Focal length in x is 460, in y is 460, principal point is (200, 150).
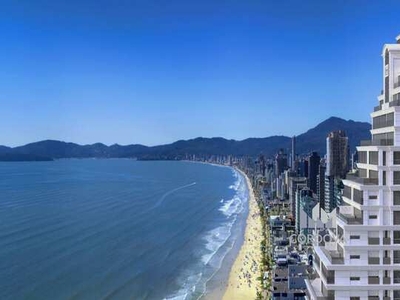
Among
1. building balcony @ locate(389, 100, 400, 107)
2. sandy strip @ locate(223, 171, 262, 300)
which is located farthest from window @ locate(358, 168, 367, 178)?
sandy strip @ locate(223, 171, 262, 300)

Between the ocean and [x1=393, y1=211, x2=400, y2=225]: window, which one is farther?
the ocean

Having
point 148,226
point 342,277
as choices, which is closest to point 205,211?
point 148,226

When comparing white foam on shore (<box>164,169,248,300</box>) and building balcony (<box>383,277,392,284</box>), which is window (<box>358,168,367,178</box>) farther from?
white foam on shore (<box>164,169,248,300</box>)

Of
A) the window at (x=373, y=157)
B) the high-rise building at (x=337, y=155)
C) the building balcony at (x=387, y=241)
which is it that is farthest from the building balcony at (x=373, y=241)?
the high-rise building at (x=337, y=155)

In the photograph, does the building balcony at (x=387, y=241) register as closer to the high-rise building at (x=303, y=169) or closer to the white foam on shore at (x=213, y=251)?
the white foam on shore at (x=213, y=251)

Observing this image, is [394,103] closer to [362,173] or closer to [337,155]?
[362,173]
